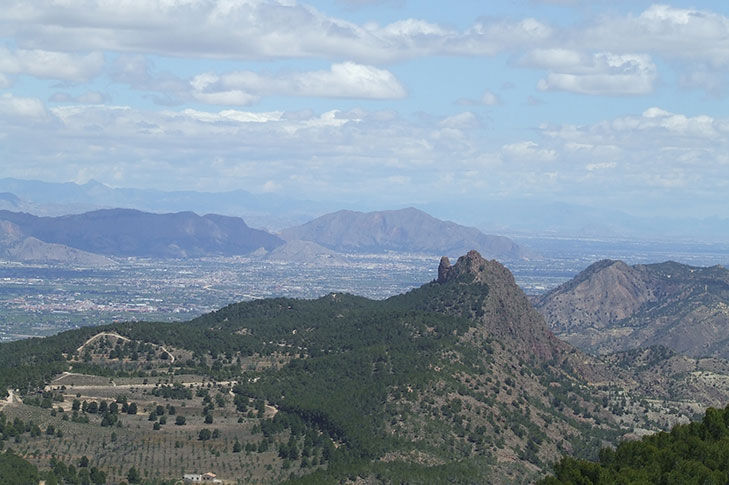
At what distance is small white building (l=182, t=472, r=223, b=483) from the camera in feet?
417

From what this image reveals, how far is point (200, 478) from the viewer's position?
420ft

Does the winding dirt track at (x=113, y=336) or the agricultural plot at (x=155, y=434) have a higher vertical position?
the winding dirt track at (x=113, y=336)

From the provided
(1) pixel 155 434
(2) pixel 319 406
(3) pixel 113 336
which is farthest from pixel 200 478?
(3) pixel 113 336

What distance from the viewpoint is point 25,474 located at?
11719 centimetres

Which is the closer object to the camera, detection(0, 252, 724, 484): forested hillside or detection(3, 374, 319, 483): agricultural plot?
detection(3, 374, 319, 483): agricultural plot

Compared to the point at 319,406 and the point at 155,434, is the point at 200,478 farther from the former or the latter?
the point at 319,406

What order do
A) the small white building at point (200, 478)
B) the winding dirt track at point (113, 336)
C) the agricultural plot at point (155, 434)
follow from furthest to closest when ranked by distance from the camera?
the winding dirt track at point (113, 336) → the agricultural plot at point (155, 434) → the small white building at point (200, 478)

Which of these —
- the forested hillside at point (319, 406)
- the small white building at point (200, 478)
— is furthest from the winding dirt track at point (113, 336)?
the small white building at point (200, 478)

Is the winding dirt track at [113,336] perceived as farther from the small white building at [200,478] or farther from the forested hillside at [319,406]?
the small white building at [200,478]

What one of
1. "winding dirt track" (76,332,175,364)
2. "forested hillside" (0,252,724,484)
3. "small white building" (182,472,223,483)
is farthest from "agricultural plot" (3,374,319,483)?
"winding dirt track" (76,332,175,364)

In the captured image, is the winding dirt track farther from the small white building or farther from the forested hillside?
the small white building

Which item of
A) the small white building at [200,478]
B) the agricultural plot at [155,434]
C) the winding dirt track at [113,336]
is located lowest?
the small white building at [200,478]

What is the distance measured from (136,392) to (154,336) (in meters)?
32.6

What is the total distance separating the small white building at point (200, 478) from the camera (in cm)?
12725
